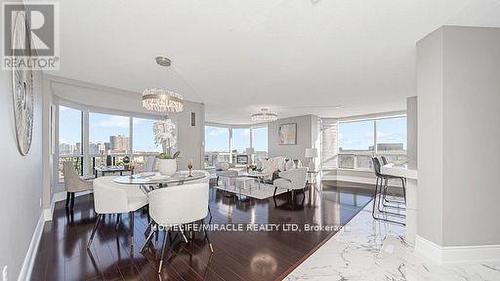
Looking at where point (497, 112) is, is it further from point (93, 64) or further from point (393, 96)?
point (93, 64)

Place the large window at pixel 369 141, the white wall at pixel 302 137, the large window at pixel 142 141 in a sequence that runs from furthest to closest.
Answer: the white wall at pixel 302 137
the large window at pixel 369 141
the large window at pixel 142 141

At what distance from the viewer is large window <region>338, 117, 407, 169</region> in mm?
7016

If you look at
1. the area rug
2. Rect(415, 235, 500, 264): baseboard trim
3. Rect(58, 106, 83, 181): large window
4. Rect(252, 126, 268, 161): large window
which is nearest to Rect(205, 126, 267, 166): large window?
Rect(252, 126, 268, 161): large window

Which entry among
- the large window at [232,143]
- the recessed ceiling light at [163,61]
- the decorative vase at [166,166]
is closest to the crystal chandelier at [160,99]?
the recessed ceiling light at [163,61]

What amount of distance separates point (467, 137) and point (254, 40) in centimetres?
247

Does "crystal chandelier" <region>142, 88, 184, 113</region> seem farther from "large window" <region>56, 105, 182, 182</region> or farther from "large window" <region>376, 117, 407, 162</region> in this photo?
"large window" <region>376, 117, 407, 162</region>

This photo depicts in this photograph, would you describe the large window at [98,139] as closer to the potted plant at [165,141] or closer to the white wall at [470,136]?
the potted plant at [165,141]

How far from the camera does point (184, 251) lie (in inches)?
101

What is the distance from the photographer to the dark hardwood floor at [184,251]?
6.93 ft

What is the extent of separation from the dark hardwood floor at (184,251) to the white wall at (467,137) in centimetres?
143

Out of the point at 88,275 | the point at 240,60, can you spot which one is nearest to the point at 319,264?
the point at 88,275

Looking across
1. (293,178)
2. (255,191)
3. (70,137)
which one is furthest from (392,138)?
(70,137)

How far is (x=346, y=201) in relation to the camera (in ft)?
16.3

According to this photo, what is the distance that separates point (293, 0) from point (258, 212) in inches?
136
